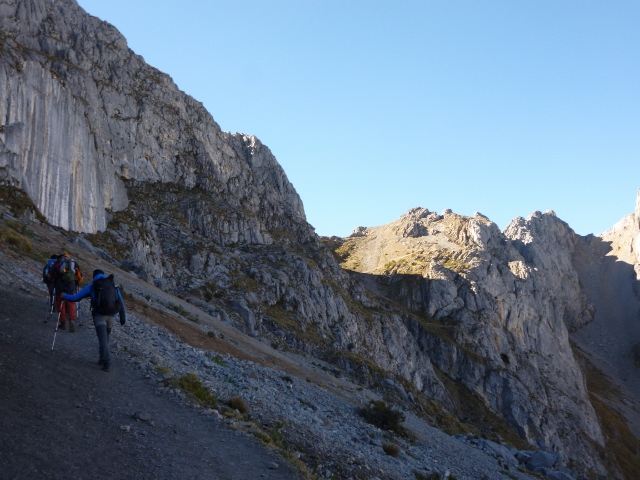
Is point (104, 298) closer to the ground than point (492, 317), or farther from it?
closer to the ground

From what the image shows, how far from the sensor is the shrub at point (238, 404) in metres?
14.6


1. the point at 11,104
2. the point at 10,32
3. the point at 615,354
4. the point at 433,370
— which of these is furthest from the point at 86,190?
the point at 615,354

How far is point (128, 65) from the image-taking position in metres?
104

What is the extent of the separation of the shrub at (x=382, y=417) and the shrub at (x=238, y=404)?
1323 cm

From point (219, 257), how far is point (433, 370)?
187ft

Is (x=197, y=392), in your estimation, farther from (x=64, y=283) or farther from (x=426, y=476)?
(x=426, y=476)

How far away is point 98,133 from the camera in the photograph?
76.9m

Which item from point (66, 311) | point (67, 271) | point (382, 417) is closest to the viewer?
point (66, 311)

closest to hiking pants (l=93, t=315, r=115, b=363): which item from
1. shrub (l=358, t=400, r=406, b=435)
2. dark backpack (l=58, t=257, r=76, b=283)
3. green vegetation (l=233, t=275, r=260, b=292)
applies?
dark backpack (l=58, t=257, r=76, b=283)

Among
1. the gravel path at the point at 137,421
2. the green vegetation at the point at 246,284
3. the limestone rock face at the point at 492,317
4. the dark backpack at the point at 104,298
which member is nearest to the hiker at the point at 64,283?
the gravel path at the point at 137,421

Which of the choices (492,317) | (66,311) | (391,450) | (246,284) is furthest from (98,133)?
(492,317)

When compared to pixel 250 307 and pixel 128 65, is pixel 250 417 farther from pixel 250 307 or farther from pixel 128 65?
pixel 128 65

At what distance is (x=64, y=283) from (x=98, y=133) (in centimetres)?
6717

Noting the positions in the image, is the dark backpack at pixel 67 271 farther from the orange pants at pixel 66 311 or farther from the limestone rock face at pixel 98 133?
the limestone rock face at pixel 98 133
